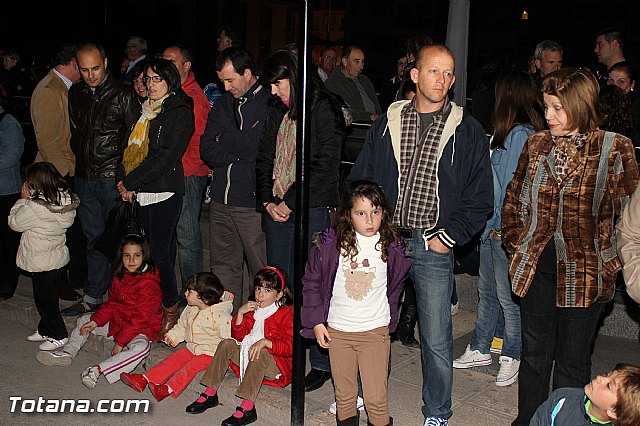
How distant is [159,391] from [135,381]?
0.21 m

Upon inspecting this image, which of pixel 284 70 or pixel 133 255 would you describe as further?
pixel 133 255

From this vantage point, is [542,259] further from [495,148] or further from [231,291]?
[231,291]

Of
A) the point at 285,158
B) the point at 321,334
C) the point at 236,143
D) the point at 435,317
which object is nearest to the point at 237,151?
the point at 236,143

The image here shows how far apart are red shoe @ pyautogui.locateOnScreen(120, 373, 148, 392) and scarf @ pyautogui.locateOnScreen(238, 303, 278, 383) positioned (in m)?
0.71

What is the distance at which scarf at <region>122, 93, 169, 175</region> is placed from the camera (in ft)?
19.6

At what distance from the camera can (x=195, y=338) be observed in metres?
5.39

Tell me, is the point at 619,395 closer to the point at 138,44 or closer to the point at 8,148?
the point at 8,148

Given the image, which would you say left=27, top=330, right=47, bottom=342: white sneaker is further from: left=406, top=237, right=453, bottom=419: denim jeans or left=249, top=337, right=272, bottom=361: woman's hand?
left=406, top=237, right=453, bottom=419: denim jeans

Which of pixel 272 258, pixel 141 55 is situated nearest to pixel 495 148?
pixel 272 258

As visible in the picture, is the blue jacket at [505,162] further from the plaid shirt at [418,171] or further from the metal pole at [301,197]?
the metal pole at [301,197]

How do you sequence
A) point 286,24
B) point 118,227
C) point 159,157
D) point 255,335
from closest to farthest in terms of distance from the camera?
point 255,335 < point 159,157 < point 118,227 < point 286,24

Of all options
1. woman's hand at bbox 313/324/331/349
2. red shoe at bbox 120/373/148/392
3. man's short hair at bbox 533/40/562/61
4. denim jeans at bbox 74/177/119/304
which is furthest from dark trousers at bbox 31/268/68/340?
man's short hair at bbox 533/40/562/61

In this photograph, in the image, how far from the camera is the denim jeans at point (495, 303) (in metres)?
5.11

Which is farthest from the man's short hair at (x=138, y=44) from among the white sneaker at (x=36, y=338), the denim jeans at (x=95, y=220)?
the white sneaker at (x=36, y=338)
